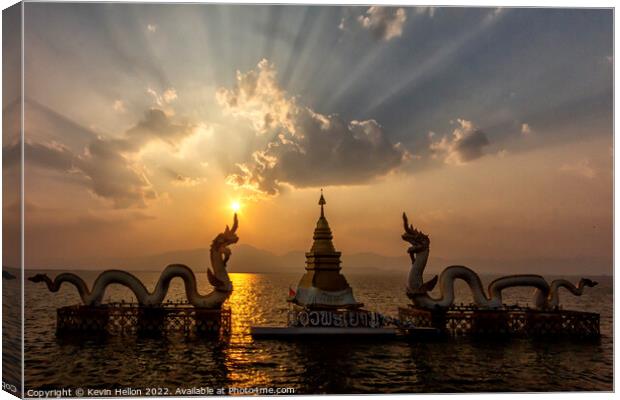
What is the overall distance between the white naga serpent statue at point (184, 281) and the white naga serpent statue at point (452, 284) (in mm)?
8435

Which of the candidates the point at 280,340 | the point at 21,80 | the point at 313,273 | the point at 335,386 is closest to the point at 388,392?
the point at 335,386

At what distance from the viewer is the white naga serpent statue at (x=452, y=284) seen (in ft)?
95.3

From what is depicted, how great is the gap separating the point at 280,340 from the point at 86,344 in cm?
795

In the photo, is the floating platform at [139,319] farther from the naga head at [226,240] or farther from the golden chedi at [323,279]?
the golden chedi at [323,279]

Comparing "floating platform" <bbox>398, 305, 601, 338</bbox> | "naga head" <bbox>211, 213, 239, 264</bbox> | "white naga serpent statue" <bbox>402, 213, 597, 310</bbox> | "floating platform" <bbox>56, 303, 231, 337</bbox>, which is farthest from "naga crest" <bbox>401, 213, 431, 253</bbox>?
"floating platform" <bbox>56, 303, 231, 337</bbox>

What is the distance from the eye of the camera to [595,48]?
20.5 metres

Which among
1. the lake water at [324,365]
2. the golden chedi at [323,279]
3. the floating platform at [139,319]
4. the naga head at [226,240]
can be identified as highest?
the naga head at [226,240]

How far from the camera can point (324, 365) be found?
2194cm

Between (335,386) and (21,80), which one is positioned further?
(335,386)

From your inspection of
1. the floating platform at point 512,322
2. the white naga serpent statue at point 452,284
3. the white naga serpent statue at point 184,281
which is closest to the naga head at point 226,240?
the white naga serpent statue at point 184,281

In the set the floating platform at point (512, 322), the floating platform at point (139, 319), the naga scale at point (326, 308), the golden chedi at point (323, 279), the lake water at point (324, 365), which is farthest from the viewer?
the floating platform at point (512, 322)

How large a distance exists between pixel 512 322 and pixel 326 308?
9136 mm

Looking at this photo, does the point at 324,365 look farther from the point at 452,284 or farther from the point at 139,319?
the point at 139,319

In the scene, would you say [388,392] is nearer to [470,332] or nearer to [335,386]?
[335,386]
